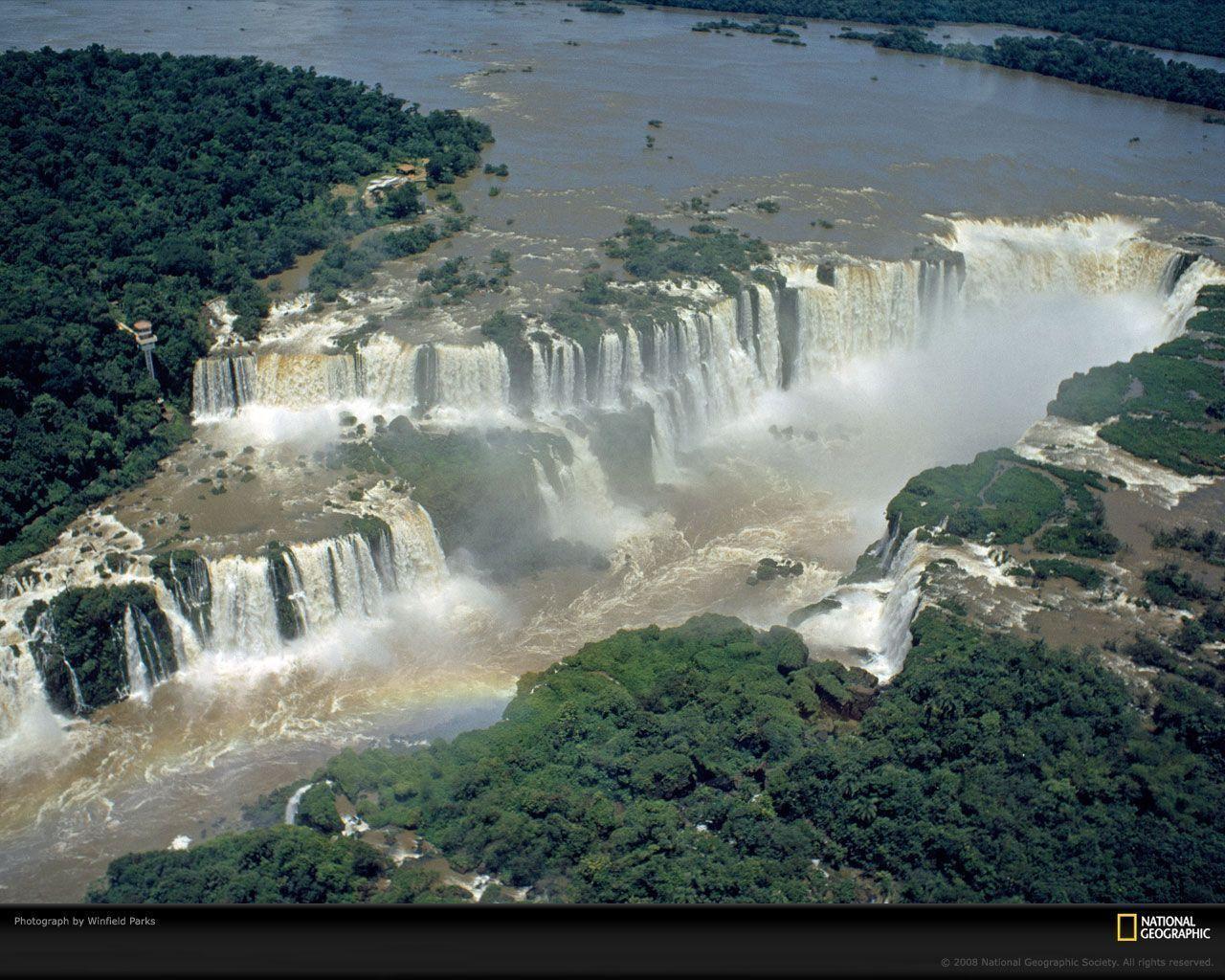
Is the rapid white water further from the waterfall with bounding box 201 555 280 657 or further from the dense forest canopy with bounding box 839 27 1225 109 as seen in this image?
the dense forest canopy with bounding box 839 27 1225 109

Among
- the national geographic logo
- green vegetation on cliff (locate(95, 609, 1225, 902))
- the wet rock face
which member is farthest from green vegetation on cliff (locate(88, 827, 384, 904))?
the wet rock face

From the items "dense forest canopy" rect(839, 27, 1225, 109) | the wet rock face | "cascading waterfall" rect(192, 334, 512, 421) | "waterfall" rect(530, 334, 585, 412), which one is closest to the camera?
the wet rock face

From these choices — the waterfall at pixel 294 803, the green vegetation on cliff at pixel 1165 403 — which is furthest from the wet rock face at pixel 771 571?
the waterfall at pixel 294 803

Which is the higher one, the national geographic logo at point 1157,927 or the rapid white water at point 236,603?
the national geographic logo at point 1157,927

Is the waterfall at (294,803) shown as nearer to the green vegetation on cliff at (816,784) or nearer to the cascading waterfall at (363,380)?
the green vegetation on cliff at (816,784)

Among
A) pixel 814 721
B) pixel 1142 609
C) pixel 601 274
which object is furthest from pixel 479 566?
pixel 1142 609

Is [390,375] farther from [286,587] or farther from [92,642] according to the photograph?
[92,642]
